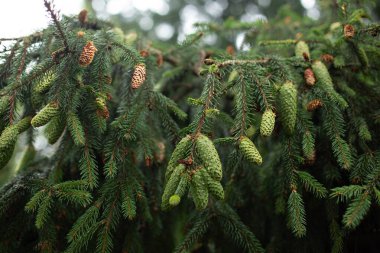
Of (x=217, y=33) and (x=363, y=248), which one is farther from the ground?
(x=217, y=33)

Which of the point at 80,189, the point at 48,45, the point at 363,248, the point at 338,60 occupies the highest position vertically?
the point at 48,45

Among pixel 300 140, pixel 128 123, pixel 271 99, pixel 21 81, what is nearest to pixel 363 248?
pixel 300 140

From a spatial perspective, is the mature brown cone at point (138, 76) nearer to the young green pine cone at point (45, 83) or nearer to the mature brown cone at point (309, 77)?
the young green pine cone at point (45, 83)

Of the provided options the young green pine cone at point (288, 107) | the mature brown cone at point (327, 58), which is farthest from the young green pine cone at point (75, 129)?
the mature brown cone at point (327, 58)

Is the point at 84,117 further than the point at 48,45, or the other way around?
Result: the point at 48,45

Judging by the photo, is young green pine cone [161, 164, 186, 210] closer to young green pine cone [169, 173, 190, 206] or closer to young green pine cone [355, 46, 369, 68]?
young green pine cone [169, 173, 190, 206]

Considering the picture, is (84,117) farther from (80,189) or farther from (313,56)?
(313,56)

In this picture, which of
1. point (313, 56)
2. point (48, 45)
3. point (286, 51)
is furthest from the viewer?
point (286, 51)

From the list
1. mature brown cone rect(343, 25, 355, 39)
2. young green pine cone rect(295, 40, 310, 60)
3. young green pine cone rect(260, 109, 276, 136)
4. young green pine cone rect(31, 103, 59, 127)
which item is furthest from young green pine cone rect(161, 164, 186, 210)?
mature brown cone rect(343, 25, 355, 39)
